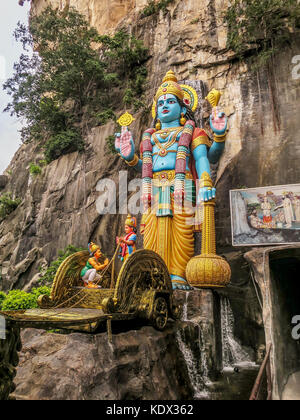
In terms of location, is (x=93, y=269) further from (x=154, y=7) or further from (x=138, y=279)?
(x=154, y=7)

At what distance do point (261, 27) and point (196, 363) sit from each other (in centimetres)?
777

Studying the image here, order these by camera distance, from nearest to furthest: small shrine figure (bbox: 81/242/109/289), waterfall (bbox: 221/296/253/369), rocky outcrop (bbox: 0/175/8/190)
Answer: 1. waterfall (bbox: 221/296/253/369)
2. small shrine figure (bbox: 81/242/109/289)
3. rocky outcrop (bbox: 0/175/8/190)

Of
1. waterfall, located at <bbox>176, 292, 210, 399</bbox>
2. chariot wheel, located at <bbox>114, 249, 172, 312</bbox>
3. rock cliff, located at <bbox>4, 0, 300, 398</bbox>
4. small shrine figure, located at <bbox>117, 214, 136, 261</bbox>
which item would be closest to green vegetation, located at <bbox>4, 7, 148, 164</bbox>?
rock cliff, located at <bbox>4, 0, 300, 398</bbox>

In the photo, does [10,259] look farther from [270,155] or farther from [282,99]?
[282,99]

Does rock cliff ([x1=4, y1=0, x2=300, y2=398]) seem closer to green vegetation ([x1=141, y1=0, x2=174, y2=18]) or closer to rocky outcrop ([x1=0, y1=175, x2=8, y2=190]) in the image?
green vegetation ([x1=141, y1=0, x2=174, y2=18])

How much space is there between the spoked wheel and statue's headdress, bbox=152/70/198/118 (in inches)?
178

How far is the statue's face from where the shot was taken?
702cm

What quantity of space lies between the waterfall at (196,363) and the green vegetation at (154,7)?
982 centimetres

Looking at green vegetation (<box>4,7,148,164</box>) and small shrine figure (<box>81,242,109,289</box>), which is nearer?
small shrine figure (<box>81,242,109,289</box>)

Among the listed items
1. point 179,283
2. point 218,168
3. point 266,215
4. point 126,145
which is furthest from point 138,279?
point 218,168

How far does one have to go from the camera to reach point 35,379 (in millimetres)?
3250

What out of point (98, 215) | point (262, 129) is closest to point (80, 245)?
point (98, 215)

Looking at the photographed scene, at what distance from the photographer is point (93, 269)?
578 centimetres

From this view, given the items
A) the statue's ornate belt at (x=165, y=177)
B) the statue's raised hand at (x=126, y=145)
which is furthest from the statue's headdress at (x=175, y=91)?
the statue's ornate belt at (x=165, y=177)
